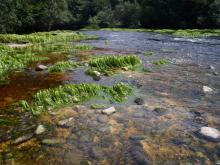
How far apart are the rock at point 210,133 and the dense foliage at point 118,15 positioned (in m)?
50.4

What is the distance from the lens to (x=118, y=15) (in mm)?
99750

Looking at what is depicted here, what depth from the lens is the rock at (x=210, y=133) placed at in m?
6.59

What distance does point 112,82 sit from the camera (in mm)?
11805

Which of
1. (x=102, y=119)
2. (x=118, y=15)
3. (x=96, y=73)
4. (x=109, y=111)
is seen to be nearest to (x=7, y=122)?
(x=102, y=119)

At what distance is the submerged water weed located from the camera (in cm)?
885

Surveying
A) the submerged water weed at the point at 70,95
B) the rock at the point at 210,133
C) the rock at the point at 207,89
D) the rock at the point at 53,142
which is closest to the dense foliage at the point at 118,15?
the submerged water weed at the point at 70,95

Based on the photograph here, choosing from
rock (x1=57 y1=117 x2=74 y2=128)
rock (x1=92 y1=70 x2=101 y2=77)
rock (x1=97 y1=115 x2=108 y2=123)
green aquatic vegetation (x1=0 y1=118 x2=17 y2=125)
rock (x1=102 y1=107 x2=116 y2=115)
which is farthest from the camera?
rock (x1=92 y1=70 x2=101 y2=77)

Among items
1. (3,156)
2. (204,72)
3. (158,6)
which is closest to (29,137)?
(3,156)

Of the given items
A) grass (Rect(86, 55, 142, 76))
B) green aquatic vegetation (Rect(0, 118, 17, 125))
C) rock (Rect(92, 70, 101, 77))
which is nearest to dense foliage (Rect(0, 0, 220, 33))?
grass (Rect(86, 55, 142, 76))

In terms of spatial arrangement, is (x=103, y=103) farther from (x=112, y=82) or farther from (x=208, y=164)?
(x=208, y=164)

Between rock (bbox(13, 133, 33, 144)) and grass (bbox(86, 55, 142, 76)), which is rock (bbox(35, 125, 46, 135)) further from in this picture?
grass (bbox(86, 55, 142, 76))

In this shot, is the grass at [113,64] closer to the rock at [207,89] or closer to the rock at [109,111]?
the rock at [207,89]

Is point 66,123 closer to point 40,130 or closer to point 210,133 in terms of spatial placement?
point 40,130

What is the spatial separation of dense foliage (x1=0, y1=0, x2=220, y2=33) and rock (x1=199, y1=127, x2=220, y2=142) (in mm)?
50402
